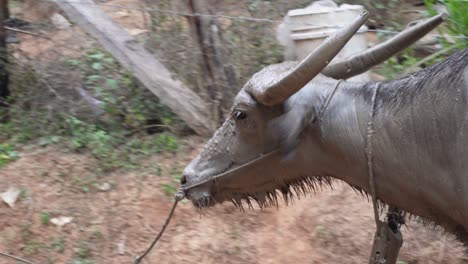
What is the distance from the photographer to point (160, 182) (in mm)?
5117

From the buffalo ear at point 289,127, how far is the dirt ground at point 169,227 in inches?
59.2

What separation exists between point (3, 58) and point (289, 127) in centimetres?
348

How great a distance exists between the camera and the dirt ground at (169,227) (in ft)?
14.9

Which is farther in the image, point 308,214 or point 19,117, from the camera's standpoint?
point 19,117

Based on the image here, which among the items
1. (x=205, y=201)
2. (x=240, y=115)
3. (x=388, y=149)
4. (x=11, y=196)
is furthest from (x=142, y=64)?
(x=388, y=149)

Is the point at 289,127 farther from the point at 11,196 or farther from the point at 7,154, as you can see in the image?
the point at 7,154

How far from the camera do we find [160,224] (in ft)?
15.8

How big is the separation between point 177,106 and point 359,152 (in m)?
2.49

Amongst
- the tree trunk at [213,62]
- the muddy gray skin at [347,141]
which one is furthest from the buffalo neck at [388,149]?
the tree trunk at [213,62]

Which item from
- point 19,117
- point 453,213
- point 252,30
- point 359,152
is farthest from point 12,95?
point 453,213

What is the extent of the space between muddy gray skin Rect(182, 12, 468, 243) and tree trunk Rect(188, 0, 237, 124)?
1879 millimetres

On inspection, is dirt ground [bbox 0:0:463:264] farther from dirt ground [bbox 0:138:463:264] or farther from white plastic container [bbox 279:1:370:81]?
white plastic container [bbox 279:1:370:81]

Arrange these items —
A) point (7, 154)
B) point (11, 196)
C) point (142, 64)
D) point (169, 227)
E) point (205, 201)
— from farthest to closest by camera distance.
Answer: point (7, 154) < point (142, 64) < point (11, 196) < point (169, 227) < point (205, 201)

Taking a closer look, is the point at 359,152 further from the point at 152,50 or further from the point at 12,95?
the point at 12,95
